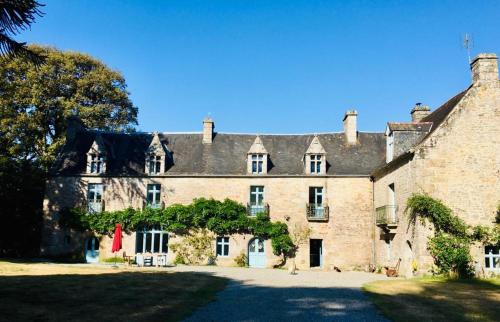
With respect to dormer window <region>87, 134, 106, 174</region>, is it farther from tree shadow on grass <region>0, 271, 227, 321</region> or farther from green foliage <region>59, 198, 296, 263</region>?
tree shadow on grass <region>0, 271, 227, 321</region>

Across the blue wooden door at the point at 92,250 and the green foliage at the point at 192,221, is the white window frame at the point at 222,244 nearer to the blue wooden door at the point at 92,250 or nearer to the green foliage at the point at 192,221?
the green foliage at the point at 192,221

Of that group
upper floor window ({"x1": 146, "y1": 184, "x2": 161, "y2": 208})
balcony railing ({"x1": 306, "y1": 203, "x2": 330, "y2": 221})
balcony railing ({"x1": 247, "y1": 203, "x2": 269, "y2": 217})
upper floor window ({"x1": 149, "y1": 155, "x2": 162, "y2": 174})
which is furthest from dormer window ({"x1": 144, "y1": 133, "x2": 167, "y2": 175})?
balcony railing ({"x1": 306, "y1": 203, "x2": 330, "y2": 221})

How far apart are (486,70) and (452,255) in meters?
8.53

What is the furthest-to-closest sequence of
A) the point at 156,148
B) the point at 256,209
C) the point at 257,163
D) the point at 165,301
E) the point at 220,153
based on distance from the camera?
the point at 220,153 < the point at 156,148 < the point at 257,163 < the point at 256,209 < the point at 165,301

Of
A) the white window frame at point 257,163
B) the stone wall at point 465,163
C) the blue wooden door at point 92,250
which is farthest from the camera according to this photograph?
the white window frame at point 257,163

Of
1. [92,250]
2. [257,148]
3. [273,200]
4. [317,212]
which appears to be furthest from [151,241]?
[317,212]

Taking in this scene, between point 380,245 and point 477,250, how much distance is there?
20.1 ft

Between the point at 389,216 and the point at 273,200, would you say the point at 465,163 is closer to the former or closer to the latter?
the point at 389,216

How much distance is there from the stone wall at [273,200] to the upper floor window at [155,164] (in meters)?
0.58

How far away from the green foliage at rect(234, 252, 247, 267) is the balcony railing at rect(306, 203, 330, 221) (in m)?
4.39

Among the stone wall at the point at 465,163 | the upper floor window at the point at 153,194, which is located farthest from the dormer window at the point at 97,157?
the stone wall at the point at 465,163

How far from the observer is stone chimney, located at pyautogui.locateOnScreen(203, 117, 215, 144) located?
30.6 meters

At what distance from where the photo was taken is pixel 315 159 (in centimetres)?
2775

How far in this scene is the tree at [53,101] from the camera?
29047 mm
